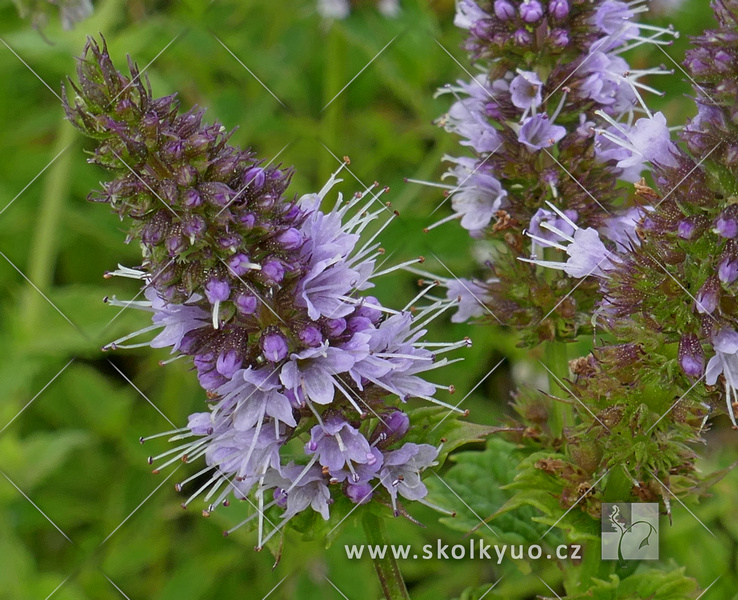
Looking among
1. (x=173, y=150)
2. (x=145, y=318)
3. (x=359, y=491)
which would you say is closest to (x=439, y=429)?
(x=359, y=491)

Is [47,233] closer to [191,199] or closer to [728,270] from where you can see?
[191,199]

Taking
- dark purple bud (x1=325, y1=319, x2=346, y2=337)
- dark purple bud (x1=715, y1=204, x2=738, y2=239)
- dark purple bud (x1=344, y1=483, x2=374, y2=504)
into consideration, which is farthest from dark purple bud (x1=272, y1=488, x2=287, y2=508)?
dark purple bud (x1=715, y1=204, x2=738, y2=239)

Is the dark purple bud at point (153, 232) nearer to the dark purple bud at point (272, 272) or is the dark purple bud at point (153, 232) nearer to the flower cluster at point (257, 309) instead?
the flower cluster at point (257, 309)

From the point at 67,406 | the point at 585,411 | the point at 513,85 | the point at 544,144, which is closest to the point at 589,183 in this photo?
the point at 544,144

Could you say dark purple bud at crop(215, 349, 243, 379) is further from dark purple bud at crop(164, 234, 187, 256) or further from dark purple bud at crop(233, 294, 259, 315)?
dark purple bud at crop(164, 234, 187, 256)

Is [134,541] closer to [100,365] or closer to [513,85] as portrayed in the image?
[100,365]

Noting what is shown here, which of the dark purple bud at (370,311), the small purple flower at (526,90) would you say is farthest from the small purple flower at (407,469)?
the small purple flower at (526,90)
